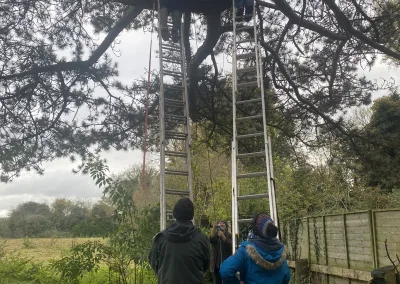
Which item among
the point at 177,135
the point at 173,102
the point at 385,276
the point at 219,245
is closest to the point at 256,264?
the point at 385,276

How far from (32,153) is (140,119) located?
Result: 1886mm

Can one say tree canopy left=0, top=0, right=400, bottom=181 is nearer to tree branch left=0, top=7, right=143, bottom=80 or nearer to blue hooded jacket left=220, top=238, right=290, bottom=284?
tree branch left=0, top=7, right=143, bottom=80

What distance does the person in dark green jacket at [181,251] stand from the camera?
304cm

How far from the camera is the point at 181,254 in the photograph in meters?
3.05

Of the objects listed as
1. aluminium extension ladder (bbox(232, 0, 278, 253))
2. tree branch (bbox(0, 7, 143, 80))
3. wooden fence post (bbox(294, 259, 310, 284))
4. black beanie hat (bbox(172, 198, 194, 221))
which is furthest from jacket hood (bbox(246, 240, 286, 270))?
wooden fence post (bbox(294, 259, 310, 284))

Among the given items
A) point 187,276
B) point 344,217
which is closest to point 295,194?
point 344,217

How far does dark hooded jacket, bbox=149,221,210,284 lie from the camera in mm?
3037

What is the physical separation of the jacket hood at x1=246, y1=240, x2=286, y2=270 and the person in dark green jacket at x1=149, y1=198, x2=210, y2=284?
15.9 inches

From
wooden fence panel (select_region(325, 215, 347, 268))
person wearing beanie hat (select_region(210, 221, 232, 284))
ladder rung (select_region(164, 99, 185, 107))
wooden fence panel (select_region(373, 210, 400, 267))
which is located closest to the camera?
wooden fence panel (select_region(373, 210, 400, 267))

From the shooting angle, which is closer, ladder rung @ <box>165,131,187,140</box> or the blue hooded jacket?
the blue hooded jacket

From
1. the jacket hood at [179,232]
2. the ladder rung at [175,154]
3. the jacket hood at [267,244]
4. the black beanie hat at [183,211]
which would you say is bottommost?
the jacket hood at [267,244]

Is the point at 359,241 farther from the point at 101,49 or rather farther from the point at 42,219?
the point at 42,219

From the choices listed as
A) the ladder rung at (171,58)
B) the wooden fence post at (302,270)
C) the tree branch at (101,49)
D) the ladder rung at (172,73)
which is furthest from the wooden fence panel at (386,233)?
the tree branch at (101,49)

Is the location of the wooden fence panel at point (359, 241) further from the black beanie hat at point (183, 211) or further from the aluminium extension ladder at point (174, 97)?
the black beanie hat at point (183, 211)
